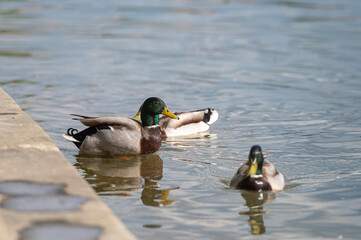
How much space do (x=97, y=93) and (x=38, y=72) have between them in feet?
8.84

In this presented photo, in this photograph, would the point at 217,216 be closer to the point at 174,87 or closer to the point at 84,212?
the point at 84,212

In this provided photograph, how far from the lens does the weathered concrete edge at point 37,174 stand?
4973mm

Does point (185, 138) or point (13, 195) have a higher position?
point (13, 195)

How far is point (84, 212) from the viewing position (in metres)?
5.21

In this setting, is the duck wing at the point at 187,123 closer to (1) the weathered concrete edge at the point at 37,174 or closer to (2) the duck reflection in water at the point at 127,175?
(2) the duck reflection in water at the point at 127,175

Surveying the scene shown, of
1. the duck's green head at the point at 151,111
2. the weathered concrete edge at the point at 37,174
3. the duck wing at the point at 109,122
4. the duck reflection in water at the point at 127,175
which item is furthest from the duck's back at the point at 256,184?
the duck's green head at the point at 151,111

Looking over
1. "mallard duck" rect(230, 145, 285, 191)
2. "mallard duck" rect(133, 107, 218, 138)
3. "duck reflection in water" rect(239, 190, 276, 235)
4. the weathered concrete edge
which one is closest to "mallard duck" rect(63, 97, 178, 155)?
the weathered concrete edge

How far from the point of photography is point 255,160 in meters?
7.56

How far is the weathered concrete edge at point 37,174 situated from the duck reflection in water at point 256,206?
5.40 ft

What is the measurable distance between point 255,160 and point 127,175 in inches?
68.7

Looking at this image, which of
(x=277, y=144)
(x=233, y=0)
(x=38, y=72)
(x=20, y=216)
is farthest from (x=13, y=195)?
(x=233, y=0)

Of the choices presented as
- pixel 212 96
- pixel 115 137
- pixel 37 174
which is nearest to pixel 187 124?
pixel 115 137

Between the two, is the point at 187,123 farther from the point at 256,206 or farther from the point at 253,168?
the point at 256,206

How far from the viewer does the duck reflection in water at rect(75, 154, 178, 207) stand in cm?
767
